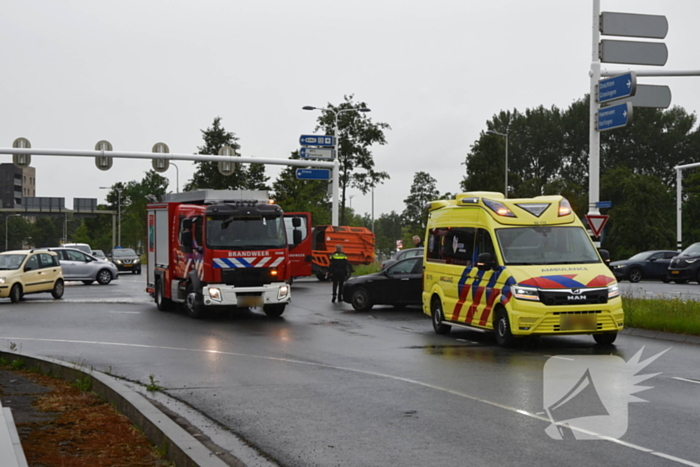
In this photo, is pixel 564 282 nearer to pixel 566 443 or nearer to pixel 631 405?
pixel 631 405

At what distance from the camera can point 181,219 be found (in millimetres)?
22172

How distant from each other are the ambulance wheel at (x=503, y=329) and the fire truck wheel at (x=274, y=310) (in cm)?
791

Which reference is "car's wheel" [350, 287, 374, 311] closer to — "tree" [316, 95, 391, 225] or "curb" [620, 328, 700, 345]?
"curb" [620, 328, 700, 345]

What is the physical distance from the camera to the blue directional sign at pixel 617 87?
1823 cm

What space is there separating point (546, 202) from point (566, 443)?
8.71m

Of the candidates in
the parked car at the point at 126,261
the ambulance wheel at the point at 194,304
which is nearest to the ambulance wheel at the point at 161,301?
the ambulance wheel at the point at 194,304

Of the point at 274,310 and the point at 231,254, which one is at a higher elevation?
the point at 231,254

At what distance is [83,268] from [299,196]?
1874 cm

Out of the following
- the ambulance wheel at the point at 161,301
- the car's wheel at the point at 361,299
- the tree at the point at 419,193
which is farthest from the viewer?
the tree at the point at 419,193

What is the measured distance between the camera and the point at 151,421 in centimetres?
738

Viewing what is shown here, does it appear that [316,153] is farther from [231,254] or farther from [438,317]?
[438,317]

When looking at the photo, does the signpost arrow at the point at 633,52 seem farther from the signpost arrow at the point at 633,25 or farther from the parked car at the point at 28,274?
the parked car at the point at 28,274

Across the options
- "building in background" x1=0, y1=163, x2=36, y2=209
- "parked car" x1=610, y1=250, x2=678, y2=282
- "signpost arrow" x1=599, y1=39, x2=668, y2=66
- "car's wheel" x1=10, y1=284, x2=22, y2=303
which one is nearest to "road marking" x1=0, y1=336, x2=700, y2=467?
"signpost arrow" x1=599, y1=39, x2=668, y2=66

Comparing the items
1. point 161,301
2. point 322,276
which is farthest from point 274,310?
point 322,276
